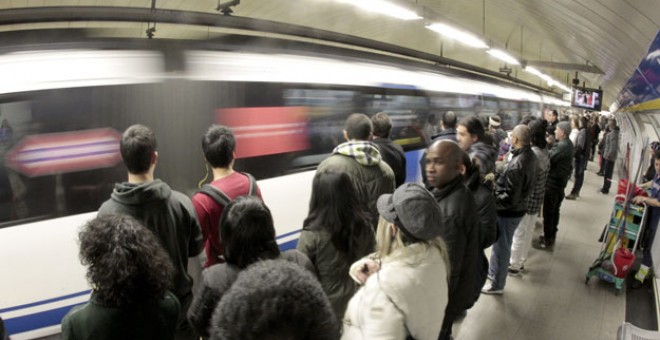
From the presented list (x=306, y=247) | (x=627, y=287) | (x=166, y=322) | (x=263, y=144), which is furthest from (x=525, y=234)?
(x=166, y=322)

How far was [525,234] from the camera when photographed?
4.83 metres

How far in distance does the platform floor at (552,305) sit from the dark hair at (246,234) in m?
2.62

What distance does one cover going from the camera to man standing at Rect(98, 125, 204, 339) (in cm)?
209

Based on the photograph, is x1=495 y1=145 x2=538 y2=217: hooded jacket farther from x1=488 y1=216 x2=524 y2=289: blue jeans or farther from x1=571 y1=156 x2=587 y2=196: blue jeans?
x1=571 y1=156 x2=587 y2=196: blue jeans

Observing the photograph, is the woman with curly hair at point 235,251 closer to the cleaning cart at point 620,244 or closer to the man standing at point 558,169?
the cleaning cart at point 620,244

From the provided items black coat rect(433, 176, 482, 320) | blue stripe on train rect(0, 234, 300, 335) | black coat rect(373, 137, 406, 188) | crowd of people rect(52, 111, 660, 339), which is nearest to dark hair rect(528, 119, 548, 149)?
crowd of people rect(52, 111, 660, 339)

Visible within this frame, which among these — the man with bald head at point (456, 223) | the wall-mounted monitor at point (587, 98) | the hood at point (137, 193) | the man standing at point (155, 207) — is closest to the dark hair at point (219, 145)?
the man standing at point (155, 207)

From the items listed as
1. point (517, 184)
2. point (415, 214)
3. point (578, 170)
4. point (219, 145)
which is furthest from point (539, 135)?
point (578, 170)

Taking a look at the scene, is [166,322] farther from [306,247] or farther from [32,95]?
[32,95]

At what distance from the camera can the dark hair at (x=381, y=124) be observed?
4172 mm

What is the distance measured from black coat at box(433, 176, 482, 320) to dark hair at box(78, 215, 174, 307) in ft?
5.16

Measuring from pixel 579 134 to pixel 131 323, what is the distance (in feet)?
31.7

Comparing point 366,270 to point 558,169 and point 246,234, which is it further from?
point 558,169

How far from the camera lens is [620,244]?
4.80 metres
